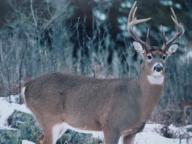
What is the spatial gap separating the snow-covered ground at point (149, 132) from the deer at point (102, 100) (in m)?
→ 0.98

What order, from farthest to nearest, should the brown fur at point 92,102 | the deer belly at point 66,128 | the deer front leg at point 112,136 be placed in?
the deer belly at point 66,128 → the brown fur at point 92,102 → the deer front leg at point 112,136

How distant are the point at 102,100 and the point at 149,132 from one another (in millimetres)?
1779

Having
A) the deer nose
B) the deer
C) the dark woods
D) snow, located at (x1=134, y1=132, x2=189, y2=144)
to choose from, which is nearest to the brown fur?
the deer

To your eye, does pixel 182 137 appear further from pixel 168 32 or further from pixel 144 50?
pixel 168 32

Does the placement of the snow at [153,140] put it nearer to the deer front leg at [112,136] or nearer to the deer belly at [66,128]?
the deer belly at [66,128]

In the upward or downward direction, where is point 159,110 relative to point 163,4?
downward

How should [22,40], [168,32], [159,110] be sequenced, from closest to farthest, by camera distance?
[159,110] → [22,40] → [168,32]

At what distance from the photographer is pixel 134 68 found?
56.7ft

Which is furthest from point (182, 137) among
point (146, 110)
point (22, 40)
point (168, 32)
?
point (168, 32)

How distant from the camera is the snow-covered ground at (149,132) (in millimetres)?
11697

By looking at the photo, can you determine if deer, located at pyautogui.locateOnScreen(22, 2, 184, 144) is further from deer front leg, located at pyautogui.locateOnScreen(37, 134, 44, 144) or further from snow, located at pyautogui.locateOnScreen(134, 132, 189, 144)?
snow, located at pyautogui.locateOnScreen(134, 132, 189, 144)

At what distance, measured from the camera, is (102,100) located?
1059cm

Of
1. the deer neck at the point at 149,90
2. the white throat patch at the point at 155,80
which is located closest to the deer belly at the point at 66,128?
the deer neck at the point at 149,90

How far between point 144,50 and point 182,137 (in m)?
1.89
